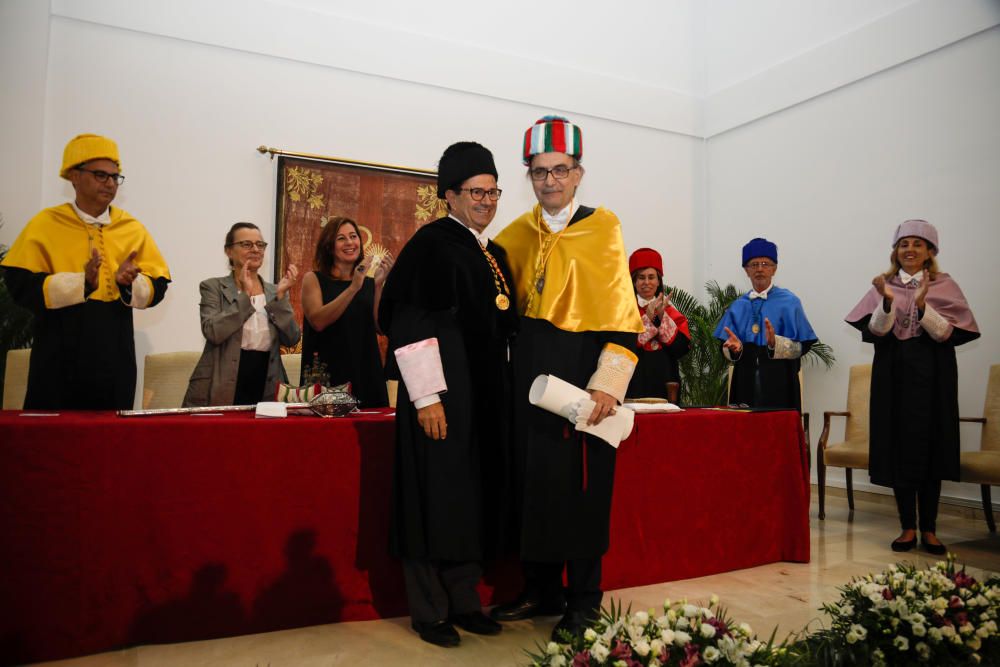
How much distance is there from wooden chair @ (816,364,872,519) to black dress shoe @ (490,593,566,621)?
3355 millimetres

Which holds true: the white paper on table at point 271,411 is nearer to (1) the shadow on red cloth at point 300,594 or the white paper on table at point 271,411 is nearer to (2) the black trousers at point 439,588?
(1) the shadow on red cloth at point 300,594

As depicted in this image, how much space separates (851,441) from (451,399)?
439 centimetres

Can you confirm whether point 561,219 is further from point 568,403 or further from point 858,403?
point 858,403

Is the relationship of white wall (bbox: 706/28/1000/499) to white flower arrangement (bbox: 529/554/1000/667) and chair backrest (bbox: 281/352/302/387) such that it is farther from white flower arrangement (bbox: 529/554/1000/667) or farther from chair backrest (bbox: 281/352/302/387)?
chair backrest (bbox: 281/352/302/387)

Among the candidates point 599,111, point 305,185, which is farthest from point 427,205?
point 599,111

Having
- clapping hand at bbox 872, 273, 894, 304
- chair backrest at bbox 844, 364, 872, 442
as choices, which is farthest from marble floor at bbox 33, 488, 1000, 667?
clapping hand at bbox 872, 273, 894, 304

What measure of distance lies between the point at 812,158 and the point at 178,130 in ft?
18.9

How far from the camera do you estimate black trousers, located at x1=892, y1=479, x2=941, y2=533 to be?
14.7ft

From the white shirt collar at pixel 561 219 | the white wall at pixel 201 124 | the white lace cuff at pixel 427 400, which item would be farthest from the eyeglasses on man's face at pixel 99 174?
the white wall at pixel 201 124

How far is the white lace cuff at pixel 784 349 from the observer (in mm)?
5363

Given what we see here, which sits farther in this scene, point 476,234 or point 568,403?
point 476,234

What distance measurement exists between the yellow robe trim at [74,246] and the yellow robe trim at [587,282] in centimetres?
207

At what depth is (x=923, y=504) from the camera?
4.52 meters

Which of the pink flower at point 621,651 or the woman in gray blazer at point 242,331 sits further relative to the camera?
the woman in gray blazer at point 242,331
